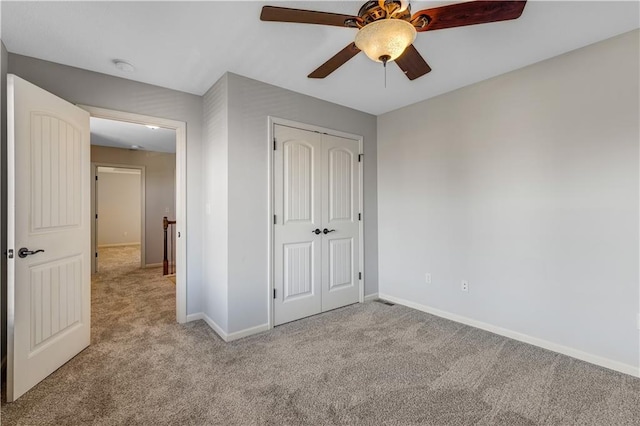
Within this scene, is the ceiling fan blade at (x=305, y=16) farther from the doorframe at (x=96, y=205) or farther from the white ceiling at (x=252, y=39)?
the doorframe at (x=96, y=205)

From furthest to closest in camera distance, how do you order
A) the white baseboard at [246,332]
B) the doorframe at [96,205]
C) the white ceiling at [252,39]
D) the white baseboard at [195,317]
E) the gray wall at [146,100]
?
the doorframe at [96,205] → the white baseboard at [195,317] → the white baseboard at [246,332] → the gray wall at [146,100] → the white ceiling at [252,39]

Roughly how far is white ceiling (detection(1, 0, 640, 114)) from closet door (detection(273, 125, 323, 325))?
0.67m

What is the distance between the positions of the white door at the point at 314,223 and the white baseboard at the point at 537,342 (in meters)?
0.93

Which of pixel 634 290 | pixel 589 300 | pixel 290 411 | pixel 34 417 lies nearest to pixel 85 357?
pixel 34 417

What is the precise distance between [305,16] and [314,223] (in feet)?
6.85

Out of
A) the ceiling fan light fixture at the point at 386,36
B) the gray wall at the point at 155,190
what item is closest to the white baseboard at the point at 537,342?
the ceiling fan light fixture at the point at 386,36

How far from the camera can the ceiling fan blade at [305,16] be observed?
4.77 feet

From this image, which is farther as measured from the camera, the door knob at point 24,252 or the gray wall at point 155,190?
the gray wall at point 155,190

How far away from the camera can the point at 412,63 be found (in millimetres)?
1910

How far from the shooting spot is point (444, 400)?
1.81 m

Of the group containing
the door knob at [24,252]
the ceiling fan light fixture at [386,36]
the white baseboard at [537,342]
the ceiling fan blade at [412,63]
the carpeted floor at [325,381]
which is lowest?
the carpeted floor at [325,381]

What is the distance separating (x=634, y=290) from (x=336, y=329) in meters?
2.29

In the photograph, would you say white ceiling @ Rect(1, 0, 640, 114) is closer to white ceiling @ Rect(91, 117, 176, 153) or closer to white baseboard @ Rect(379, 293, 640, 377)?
white ceiling @ Rect(91, 117, 176, 153)

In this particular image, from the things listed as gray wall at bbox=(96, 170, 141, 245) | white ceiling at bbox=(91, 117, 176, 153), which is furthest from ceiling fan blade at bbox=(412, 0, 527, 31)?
gray wall at bbox=(96, 170, 141, 245)
